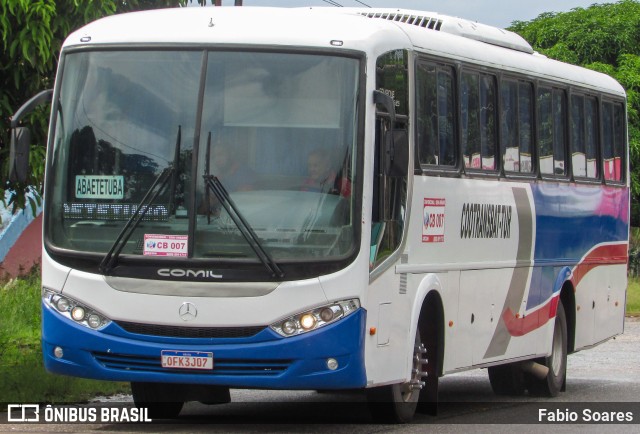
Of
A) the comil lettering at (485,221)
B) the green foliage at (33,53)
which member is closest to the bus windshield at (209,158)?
the green foliage at (33,53)

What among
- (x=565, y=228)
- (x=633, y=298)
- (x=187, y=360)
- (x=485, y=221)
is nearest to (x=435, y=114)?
(x=485, y=221)

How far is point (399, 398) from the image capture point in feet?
38.1

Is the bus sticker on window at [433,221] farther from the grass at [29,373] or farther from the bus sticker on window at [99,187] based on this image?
the grass at [29,373]

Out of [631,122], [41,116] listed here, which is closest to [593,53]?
[631,122]

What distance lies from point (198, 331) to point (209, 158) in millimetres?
1248

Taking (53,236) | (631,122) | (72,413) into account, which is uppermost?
(631,122)

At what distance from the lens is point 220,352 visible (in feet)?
33.8

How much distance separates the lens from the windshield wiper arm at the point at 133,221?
1052cm

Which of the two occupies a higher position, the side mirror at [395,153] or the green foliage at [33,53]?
the green foliage at [33,53]

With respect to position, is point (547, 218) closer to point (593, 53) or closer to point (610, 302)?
point (610, 302)

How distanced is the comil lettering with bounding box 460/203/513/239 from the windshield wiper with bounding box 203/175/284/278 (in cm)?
287

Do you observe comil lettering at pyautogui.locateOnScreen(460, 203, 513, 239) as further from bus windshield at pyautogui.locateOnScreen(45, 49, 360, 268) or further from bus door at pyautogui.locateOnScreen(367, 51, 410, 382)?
bus windshield at pyautogui.locateOnScreen(45, 49, 360, 268)

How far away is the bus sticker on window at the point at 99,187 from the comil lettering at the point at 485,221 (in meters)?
3.32

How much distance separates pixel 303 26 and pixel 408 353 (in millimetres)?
2641
